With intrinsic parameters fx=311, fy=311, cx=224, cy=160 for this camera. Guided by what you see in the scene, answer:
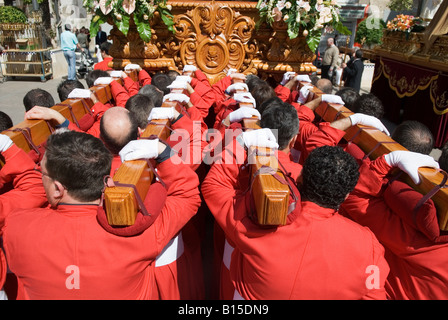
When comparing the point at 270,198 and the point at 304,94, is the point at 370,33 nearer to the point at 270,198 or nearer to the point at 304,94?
the point at 304,94

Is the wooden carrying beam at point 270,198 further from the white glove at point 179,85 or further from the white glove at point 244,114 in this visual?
the white glove at point 179,85

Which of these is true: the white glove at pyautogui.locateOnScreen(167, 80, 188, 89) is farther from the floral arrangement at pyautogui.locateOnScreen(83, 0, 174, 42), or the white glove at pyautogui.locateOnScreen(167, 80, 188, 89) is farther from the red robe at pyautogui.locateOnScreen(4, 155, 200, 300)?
the red robe at pyautogui.locateOnScreen(4, 155, 200, 300)

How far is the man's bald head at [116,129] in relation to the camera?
5.70ft

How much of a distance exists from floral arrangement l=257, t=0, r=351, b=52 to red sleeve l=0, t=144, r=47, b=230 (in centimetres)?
297

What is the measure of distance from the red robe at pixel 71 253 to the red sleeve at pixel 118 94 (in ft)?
6.62

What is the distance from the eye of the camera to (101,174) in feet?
4.25

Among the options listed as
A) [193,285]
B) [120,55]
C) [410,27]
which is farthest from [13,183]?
[410,27]

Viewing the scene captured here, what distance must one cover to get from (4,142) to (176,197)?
88 centimetres

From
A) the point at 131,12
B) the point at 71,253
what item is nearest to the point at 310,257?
the point at 71,253

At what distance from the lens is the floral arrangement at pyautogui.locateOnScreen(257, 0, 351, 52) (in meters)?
3.46

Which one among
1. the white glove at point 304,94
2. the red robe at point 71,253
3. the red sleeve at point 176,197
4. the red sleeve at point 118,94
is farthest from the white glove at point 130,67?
the red robe at point 71,253

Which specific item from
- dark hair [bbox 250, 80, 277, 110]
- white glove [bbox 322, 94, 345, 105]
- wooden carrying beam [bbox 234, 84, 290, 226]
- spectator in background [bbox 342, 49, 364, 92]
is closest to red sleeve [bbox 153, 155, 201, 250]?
wooden carrying beam [bbox 234, 84, 290, 226]

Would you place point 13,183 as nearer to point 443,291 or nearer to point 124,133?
point 124,133

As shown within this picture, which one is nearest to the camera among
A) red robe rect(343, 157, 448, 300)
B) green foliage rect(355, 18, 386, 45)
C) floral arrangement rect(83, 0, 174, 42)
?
red robe rect(343, 157, 448, 300)
